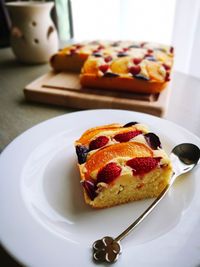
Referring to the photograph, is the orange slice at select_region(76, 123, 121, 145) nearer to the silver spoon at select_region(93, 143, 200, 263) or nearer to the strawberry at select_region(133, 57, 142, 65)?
the silver spoon at select_region(93, 143, 200, 263)

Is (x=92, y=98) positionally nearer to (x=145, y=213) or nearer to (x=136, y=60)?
(x=136, y=60)

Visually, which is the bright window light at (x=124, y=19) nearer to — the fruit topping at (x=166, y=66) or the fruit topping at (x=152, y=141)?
the fruit topping at (x=166, y=66)

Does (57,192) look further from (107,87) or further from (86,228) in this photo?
(107,87)

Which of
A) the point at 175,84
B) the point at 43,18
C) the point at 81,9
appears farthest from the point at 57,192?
the point at 81,9

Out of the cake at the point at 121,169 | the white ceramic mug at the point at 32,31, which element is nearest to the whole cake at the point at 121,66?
the white ceramic mug at the point at 32,31

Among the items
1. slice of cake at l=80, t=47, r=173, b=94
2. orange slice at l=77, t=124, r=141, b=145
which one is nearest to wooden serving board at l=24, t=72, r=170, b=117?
slice of cake at l=80, t=47, r=173, b=94
